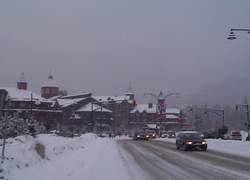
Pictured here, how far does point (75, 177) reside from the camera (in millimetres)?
16469

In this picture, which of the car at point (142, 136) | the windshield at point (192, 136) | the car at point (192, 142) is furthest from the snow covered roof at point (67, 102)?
the car at point (192, 142)

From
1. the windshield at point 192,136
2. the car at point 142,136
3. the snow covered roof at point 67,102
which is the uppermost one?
the snow covered roof at point 67,102

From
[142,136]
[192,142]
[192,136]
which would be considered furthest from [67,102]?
[192,142]

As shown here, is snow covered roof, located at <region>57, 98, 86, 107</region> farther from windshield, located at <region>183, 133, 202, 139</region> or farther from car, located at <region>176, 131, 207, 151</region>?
car, located at <region>176, 131, 207, 151</region>

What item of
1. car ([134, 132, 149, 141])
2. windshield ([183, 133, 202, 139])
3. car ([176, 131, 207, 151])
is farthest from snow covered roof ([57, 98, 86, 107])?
car ([176, 131, 207, 151])

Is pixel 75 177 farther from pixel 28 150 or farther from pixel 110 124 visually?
pixel 110 124

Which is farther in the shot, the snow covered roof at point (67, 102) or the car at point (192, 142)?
the snow covered roof at point (67, 102)

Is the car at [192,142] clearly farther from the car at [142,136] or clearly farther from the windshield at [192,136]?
the car at [142,136]

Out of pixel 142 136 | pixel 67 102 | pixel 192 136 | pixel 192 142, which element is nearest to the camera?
pixel 192 142

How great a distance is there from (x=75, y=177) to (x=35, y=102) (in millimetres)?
131725

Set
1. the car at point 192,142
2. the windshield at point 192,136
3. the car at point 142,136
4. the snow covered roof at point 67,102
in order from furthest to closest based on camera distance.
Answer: the snow covered roof at point 67,102 < the car at point 142,136 < the windshield at point 192,136 < the car at point 192,142

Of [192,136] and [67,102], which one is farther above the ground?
[67,102]

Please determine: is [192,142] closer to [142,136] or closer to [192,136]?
[192,136]

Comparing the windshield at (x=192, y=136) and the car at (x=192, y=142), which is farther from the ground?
the windshield at (x=192, y=136)
